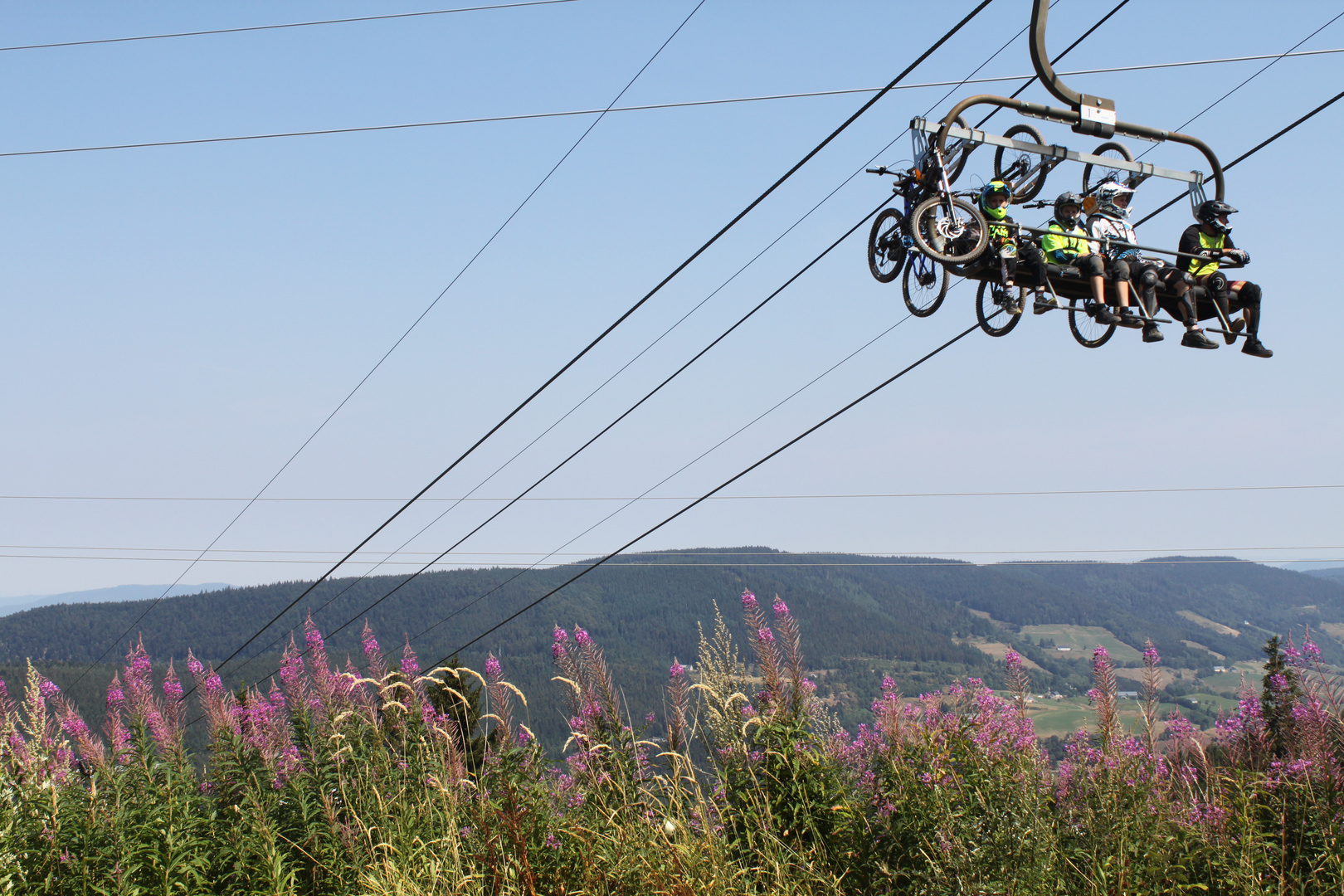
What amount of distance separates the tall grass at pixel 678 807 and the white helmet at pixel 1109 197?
467 centimetres

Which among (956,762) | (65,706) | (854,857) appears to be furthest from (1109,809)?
(65,706)

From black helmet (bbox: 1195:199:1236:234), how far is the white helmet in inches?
32.9

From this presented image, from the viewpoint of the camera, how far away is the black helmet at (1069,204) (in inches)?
342

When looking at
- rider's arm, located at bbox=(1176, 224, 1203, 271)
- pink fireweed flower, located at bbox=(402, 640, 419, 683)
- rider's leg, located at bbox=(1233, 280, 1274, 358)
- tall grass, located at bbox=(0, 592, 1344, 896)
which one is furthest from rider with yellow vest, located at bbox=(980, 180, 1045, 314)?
pink fireweed flower, located at bbox=(402, 640, 419, 683)

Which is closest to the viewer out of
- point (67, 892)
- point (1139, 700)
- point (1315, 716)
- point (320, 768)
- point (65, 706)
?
point (67, 892)

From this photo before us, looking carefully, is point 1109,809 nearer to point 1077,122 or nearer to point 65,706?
point 1077,122

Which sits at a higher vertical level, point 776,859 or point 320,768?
point 320,768

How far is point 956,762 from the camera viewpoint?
305 inches

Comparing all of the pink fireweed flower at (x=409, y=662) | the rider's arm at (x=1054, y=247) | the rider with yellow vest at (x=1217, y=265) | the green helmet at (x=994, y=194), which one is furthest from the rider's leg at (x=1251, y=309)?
the pink fireweed flower at (x=409, y=662)

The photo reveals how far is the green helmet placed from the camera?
838 centimetres

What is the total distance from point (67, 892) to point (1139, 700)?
964 cm

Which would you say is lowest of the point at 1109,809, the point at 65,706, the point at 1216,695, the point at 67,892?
the point at 1216,695

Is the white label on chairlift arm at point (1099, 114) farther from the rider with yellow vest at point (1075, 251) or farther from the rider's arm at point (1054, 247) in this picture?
the rider's arm at point (1054, 247)

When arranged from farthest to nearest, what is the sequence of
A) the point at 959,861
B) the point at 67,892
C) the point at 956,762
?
the point at 956,762 < the point at 67,892 < the point at 959,861
